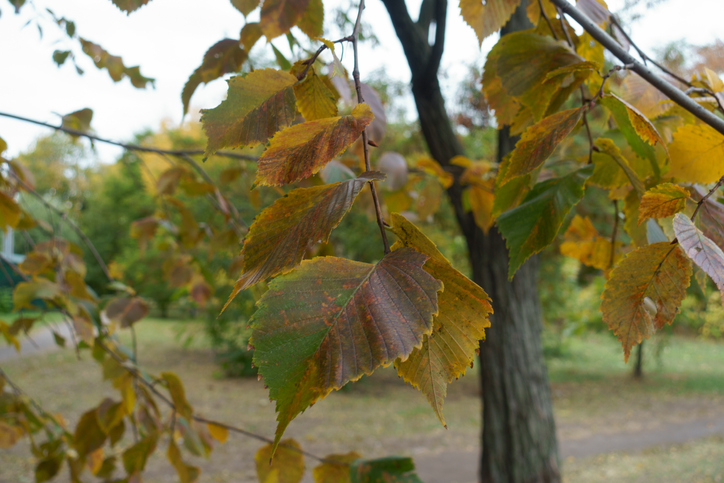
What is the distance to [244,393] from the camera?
9.38m

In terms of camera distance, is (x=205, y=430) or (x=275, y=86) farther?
(x=205, y=430)

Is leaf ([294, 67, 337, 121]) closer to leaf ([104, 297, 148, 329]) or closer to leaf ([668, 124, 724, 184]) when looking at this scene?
leaf ([668, 124, 724, 184])

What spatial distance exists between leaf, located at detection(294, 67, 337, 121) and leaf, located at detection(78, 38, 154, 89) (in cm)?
125

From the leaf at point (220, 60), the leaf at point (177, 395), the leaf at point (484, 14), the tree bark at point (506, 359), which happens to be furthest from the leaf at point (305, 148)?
the tree bark at point (506, 359)

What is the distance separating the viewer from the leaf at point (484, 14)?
0.67 meters

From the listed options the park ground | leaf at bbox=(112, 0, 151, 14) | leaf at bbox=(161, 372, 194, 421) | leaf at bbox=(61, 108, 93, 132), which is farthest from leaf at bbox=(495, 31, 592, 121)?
the park ground

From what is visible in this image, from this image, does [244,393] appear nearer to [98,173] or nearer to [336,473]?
[336,473]

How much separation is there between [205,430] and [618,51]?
49.7 inches

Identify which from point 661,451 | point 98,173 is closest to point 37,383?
point 661,451

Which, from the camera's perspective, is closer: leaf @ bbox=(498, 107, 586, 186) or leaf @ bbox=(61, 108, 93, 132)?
leaf @ bbox=(498, 107, 586, 186)

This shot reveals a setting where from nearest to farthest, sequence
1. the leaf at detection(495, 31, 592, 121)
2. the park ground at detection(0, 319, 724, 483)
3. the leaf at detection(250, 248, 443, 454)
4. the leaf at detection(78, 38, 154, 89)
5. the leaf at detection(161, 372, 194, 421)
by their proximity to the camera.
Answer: the leaf at detection(250, 248, 443, 454) → the leaf at detection(495, 31, 592, 121) → the leaf at detection(161, 372, 194, 421) → the leaf at detection(78, 38, 154, 89) → the park ground at detection(0, 319, 724, 483)

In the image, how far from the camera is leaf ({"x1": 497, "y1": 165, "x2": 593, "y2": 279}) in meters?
0.50

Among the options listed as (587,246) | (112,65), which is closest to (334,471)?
(587,246)

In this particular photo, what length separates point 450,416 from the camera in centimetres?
819
